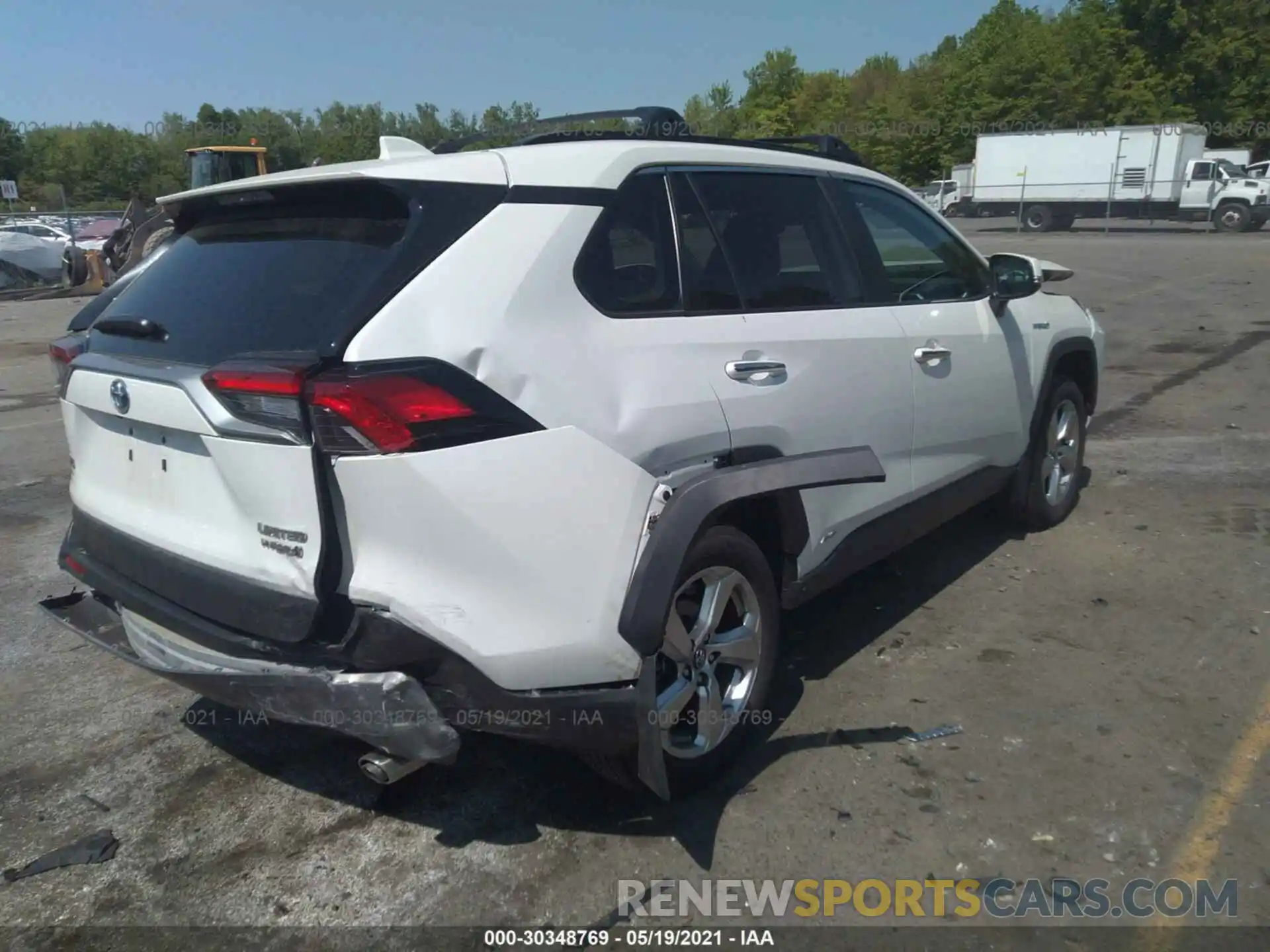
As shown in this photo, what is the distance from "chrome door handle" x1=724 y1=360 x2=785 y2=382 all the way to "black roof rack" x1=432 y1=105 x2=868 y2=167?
31.9 inches

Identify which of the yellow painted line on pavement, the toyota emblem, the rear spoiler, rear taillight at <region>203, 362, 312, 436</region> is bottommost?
the yellow painted line on pavement

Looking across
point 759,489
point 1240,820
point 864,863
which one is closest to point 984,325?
point 759,489

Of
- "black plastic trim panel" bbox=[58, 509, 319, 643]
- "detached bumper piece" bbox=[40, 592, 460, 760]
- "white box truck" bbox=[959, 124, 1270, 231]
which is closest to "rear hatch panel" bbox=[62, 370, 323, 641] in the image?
"black plastic trim panel" bbox=[58, 509, 319, 643]

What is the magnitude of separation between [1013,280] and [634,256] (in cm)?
235

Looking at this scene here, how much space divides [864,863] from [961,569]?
7.92 feet

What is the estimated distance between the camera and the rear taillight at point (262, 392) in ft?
7.78

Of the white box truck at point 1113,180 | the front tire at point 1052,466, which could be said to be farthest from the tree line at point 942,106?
the front tire at point 1052,466

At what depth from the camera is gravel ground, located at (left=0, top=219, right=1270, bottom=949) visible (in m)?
2.78

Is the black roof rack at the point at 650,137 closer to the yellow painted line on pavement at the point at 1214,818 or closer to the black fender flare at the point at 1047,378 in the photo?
the black fender flare at the point at 1047,378

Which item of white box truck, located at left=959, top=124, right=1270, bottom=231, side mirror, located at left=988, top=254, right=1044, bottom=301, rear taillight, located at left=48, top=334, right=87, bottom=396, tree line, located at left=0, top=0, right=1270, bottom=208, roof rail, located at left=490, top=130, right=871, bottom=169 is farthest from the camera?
tree line, located at left=0, top=0, right=1270, bottom=208

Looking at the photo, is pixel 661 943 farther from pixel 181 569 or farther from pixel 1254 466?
pixel 1254 466

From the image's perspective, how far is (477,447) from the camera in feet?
7.87

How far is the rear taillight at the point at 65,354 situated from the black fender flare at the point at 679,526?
1868 mm

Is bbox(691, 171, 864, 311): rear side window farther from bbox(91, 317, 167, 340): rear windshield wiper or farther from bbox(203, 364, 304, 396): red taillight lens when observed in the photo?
bbox(91, 317, 167, 340): rear windshield wiper
